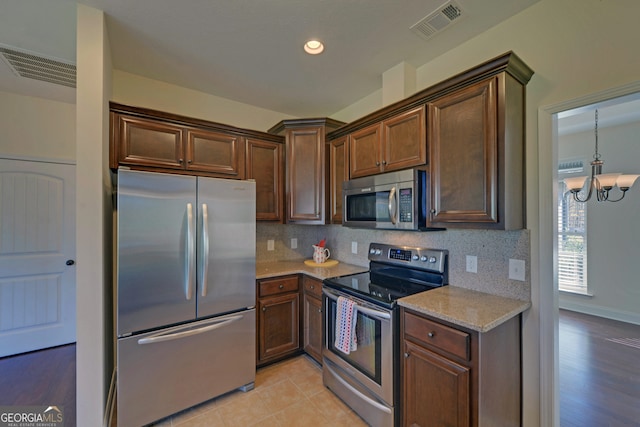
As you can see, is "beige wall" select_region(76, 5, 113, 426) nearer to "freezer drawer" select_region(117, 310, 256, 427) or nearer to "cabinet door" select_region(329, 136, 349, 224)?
"freezer drawer" select_region(117, 310, 256, 427)

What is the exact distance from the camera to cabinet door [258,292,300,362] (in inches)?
97.0

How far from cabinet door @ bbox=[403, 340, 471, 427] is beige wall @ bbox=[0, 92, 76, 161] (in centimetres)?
410

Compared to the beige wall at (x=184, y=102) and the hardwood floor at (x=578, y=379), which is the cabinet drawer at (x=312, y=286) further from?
the beige wall at (x=184, y=102)

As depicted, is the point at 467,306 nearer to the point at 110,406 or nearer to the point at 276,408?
the point at 276,408

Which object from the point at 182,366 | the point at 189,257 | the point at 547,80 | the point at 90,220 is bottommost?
the point at 182,366

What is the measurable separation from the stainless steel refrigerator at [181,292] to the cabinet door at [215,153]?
0.50 meters

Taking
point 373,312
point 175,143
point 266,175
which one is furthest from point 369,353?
point 175,143

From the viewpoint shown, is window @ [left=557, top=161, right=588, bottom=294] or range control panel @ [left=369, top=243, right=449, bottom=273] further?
window @ [left=557, top=161, right=588, bottom=294]

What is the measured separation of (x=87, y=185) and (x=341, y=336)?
197 cm

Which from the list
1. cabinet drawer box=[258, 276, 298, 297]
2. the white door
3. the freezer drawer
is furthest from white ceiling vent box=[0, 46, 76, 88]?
cabinet drawer box=[258, 276, 298, 297]

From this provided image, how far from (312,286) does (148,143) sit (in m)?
1.89

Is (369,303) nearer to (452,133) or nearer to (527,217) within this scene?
(527,217)

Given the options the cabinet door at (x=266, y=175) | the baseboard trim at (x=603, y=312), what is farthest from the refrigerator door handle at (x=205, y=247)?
the baseboard trim at (x=603, y=312)

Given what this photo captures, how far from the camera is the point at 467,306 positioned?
5.24 ft
